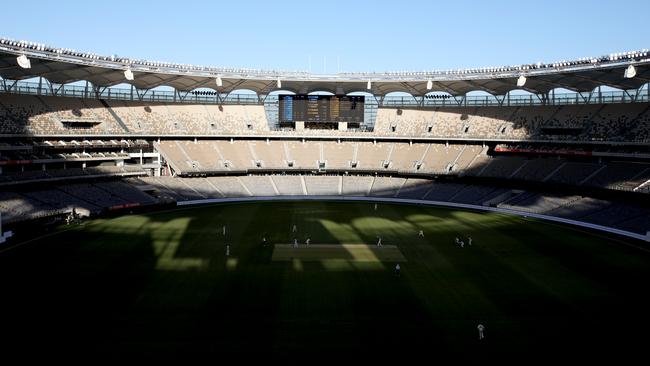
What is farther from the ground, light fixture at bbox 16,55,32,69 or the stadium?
light fixture at bbox 16,55,32,69

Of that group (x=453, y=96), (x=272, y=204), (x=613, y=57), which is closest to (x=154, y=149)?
(x=272, y=204)

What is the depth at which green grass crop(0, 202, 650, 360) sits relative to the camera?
73.0 ft

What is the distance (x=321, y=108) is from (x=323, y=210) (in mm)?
26088

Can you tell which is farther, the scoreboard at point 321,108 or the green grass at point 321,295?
the scoreboard at point 321,108

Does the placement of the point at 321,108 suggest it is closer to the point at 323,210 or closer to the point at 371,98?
the point at 371,98

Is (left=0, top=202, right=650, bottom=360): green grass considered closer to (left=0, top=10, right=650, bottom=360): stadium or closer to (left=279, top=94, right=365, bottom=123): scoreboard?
(left=0, top=10, right=650, bottom=360): stadium

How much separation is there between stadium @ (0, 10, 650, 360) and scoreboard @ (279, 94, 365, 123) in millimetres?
330

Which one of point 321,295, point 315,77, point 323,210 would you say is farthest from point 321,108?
point 321,295

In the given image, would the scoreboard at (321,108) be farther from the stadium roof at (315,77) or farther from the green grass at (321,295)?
the green grass at (321,295)

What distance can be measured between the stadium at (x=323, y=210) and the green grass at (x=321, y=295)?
16 cm

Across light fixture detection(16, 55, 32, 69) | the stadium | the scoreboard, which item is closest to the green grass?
the stadium

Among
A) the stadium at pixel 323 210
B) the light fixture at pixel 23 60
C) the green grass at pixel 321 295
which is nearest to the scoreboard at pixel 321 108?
the stadium at pixel 323 210

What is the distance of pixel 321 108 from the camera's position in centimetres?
8050

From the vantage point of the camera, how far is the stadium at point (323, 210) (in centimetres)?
2414
